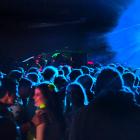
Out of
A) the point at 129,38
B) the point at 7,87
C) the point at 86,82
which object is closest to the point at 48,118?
the point at 7,87

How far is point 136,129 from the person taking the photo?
3.33 meters

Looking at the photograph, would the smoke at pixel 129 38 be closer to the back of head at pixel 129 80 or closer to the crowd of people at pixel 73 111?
the back of head at pixel 129 80

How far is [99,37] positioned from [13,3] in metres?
5.30

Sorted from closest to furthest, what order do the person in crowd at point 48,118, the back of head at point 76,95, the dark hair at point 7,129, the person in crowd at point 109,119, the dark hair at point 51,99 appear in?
the person in crowd at point 109,119 < the dark hair at point 7,129 < the person in crowd at point 48,118 < the dark hair at point 51,99 < the back of head at point 76,95

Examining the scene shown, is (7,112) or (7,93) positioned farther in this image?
(7,93)

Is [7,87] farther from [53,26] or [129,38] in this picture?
[53,26]

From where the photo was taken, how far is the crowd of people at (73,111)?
11.0ft

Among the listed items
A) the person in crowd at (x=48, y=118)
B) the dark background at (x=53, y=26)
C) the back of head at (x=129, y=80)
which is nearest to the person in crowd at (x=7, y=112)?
the person in crowd at (x=48, y=118)

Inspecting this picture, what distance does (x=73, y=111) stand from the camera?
4902mm

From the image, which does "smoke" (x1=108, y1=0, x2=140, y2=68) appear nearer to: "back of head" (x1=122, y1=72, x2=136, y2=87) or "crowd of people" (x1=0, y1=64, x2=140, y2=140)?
"back of head" (x1=122, y1=72, x2=136, y2=87)

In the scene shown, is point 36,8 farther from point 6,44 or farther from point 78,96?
point 78,96

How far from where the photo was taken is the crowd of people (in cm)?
336

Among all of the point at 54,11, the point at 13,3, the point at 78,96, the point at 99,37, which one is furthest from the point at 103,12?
the point at 78,96

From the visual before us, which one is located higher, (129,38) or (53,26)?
(53,26)
